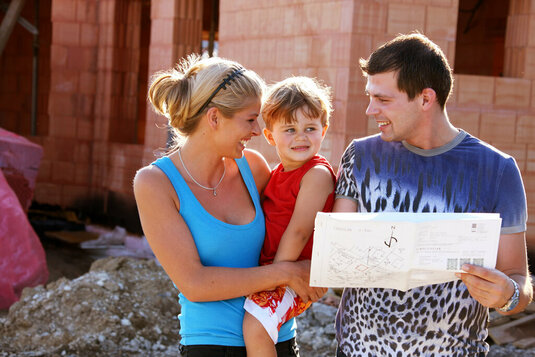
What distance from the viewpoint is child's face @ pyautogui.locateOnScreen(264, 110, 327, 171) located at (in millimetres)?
2719

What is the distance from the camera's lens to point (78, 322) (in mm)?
5918

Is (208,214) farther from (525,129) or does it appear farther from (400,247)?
(525,129)

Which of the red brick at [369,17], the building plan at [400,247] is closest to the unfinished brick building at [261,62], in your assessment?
the red brick at [369,17]

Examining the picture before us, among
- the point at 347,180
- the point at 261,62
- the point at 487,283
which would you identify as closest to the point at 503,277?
the point at 487,283

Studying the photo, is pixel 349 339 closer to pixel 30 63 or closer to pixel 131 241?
pixel 131 241

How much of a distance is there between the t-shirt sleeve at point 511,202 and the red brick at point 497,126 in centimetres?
447

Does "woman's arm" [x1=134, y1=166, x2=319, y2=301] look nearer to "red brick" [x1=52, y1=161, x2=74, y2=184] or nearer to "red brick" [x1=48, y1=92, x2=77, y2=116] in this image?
"red brick" [x1=48, y1=92, x2=77, y2=116]

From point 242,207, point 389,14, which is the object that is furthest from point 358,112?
point 242,207

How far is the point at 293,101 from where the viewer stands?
106 inches

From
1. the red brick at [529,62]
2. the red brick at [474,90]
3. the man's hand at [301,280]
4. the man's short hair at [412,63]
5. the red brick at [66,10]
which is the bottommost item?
the man's hand at [301,280]

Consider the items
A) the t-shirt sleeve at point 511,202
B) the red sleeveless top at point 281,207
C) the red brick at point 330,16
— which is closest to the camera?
the t-shirt sleeve at point 511,202

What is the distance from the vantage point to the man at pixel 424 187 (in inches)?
91.7

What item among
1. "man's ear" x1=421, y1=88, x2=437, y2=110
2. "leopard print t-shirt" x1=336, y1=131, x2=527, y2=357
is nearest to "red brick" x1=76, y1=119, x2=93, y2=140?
"leopard print t-shirt" x1=336, y1=131, x2=527, y2=357

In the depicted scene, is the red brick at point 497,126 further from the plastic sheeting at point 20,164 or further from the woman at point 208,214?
the plastic sheeting at point 20,164
